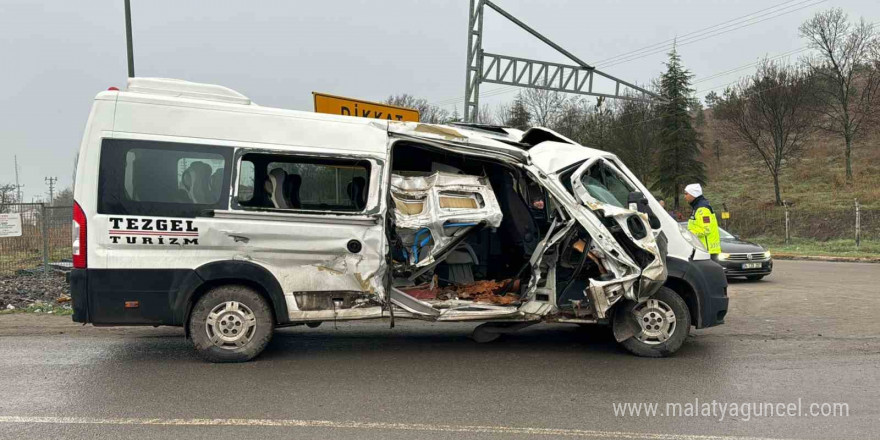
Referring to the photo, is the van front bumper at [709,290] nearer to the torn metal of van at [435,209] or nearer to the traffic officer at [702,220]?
the torn metal of van at [435,209]

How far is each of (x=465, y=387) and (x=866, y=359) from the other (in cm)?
422

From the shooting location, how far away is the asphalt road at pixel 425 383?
167 inches

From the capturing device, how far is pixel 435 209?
20.0ft

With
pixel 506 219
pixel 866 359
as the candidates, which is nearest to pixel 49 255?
pixel 506 219

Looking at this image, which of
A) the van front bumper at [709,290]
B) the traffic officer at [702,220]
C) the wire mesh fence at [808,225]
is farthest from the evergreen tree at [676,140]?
the van front bumper at [709,290]

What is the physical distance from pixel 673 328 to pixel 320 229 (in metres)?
3.72

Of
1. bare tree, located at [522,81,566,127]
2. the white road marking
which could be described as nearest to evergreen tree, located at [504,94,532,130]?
bare tree, located at [522,81,566,127]

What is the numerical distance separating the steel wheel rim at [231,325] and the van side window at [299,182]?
3.22 ft

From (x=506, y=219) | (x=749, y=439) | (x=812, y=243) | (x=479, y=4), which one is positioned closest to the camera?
(x=749, y=439)

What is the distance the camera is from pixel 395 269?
252 inches

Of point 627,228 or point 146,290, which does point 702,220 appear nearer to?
point 627,228

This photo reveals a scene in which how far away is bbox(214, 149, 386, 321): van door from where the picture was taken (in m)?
5.77

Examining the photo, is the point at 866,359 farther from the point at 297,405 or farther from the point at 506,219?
the point at 297,405

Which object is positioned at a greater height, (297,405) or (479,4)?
(479,4)
